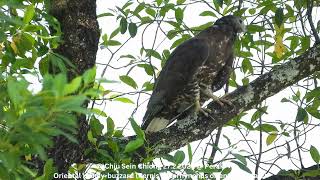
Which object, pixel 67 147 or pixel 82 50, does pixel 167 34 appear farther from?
pixel 67 147

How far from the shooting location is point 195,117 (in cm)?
367

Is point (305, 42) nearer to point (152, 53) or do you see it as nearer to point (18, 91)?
point (152, 53)

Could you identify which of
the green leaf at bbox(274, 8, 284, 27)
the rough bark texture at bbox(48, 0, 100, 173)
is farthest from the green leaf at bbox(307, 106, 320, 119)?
the rough bark texture at bbox(48, 0, 100, 173)

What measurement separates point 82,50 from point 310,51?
142 cm

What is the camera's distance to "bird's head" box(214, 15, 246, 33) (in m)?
4.65

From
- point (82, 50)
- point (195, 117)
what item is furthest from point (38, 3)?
point (195, 117)

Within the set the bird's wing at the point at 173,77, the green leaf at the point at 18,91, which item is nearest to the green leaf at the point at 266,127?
the bird's wing at the point at 173,77

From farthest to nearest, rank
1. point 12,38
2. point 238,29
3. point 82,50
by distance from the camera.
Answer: point 238,29, point 82,50, point 12,38

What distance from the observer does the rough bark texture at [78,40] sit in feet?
10.4

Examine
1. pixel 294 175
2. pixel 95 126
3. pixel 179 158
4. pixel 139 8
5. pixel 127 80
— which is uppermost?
pixel 139 8

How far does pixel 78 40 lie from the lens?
10.9 ft

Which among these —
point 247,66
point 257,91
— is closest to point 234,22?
point 247,66

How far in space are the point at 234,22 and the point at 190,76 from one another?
64cm

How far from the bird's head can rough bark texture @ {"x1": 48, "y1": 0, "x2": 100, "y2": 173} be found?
1500 mm
